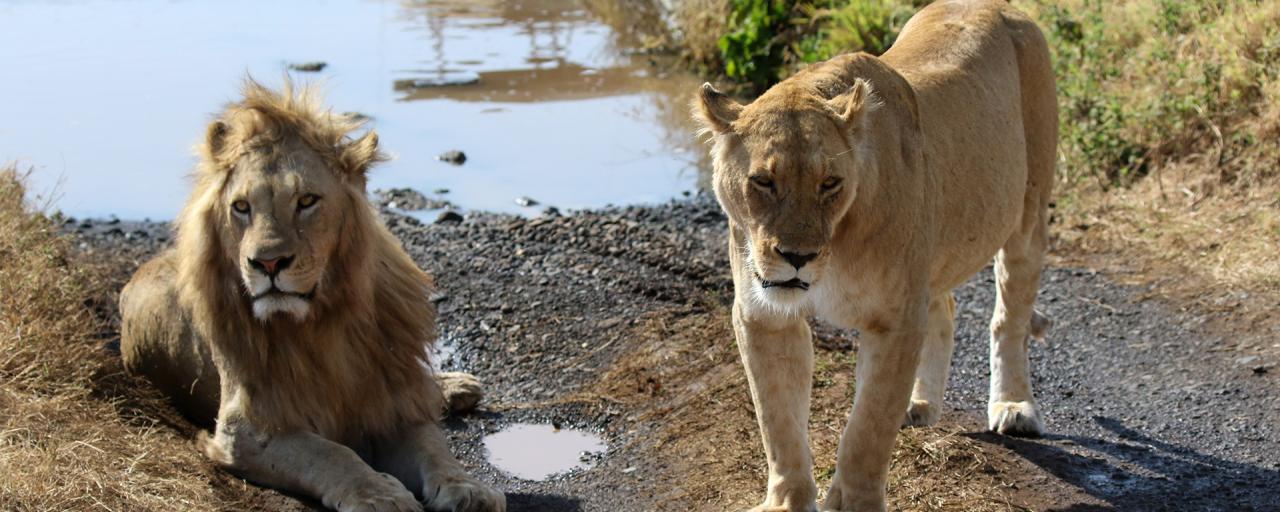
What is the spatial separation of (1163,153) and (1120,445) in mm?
3576

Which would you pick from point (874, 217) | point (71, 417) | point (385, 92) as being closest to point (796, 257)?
point (874, 217)

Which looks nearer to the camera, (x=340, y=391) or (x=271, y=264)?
(x=271, y=264)

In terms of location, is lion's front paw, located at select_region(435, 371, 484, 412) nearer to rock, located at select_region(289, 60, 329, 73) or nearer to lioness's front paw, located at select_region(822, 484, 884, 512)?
lioness's front paw, located at select_region(822, 484, 884, 512)

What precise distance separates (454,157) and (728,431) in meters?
5.62

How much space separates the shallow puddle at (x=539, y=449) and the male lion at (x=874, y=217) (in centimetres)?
125

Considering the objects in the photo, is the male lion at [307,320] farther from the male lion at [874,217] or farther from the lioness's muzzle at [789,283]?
the lioness's muzzle at [789,283]

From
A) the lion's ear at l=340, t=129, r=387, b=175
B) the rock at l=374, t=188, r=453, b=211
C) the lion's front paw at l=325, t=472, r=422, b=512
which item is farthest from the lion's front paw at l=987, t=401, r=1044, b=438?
the rock at l=374, t=188, r=453, b=211

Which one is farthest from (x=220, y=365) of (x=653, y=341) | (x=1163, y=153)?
(x=1163, y=153)

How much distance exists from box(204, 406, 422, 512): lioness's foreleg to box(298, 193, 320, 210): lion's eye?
0.79m

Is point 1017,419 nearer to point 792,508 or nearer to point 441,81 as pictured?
point 792,508

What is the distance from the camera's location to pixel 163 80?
517 inches

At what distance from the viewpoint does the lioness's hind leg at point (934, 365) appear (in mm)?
5316

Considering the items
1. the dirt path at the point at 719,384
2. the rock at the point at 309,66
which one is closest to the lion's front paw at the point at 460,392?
the dirt path at the point at 719,384

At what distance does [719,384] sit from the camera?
5.86 meters
